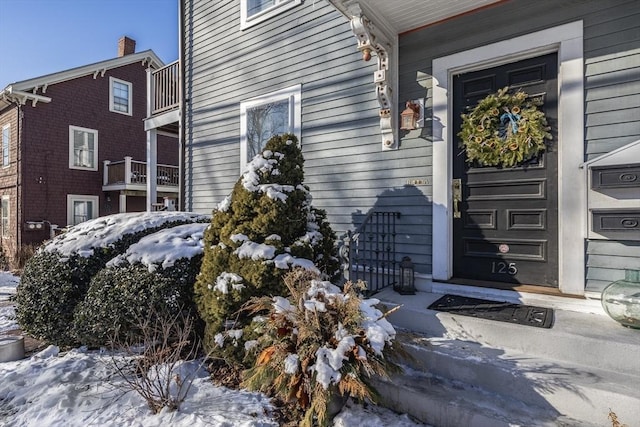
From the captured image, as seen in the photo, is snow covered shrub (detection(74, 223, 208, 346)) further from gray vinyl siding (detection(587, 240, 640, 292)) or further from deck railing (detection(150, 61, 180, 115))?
deck railing (detection(150, 61, 180, 115))

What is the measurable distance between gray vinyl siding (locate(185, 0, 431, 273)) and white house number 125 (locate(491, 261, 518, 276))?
60cm

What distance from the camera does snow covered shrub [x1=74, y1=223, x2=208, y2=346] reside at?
294 cm

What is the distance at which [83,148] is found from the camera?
11.5m

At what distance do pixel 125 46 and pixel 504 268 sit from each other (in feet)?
50.7

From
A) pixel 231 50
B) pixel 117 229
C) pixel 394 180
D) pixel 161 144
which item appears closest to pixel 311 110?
pixel 394 180

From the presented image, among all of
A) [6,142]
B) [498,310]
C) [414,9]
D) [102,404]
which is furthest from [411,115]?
[6,142]

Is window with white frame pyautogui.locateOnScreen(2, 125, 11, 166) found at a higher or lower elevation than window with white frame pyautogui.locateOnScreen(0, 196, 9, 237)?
higher

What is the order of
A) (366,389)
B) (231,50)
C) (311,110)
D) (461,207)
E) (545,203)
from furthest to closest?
(231,50), (311,110), (461,207), (545,203), (366,389)

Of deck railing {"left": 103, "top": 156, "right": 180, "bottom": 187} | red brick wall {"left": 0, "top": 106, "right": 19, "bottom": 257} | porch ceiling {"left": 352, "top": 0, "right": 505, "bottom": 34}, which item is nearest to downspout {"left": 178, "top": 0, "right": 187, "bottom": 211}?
porch ceiling {"left": 352, "top": 0, "right": 505, "bottom": 34}

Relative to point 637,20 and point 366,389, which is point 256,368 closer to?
point 366,389

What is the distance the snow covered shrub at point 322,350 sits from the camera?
75.1 inches

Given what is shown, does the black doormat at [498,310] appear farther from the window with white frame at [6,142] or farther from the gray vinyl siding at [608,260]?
the window with white frame at [6,142]

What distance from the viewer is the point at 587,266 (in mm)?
2783

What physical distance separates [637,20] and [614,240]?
1.69 m
